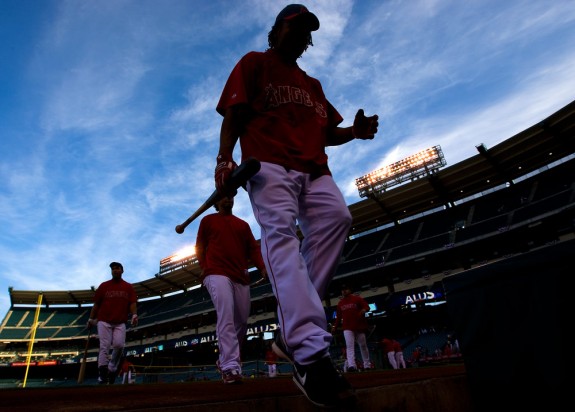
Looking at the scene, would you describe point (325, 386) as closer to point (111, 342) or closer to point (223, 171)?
point (223, 171)

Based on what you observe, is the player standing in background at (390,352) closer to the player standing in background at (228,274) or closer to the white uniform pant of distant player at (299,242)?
the player standing in background at (228,274)

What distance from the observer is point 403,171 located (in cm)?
2856

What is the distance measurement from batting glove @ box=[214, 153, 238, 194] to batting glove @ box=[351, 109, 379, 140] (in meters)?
0.93

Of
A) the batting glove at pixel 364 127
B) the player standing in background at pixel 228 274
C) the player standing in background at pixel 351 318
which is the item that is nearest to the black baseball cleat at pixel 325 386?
the batting glove at pixel 364 127

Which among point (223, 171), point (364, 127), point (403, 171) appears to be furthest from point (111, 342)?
point (403, 171)

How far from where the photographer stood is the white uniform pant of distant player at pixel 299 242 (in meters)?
1.55

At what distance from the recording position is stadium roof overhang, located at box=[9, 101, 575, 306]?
20722 mm

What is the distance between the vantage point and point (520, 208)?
2070 cm

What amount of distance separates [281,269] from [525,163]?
26.4m

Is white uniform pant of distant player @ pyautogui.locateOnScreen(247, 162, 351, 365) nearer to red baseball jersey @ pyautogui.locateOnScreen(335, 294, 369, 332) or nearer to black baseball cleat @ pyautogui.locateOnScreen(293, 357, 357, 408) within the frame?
black baseball cleat @ pyautogui.locateOnScreen(293, 357, 357, 408)

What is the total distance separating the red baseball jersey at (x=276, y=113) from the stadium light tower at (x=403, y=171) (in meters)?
24.4

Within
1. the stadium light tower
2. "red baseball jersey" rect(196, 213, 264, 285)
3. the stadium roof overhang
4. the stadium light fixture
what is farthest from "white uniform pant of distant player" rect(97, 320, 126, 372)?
the stadium light fixture

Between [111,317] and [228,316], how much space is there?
A: 3.88 meters

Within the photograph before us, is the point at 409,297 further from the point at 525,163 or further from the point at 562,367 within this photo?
the point at 562,367
